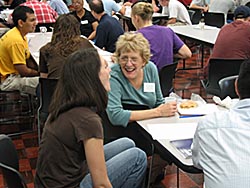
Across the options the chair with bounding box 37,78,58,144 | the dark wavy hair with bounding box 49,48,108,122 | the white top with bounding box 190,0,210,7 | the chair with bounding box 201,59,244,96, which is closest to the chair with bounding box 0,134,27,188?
the dark wavy hair with bounding box 49,48,108,122

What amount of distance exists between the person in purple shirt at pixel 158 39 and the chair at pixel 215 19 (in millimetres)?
2644

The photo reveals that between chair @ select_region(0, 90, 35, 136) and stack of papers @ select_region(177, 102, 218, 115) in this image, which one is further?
chair @ select_region(0, 90, 35, 136)

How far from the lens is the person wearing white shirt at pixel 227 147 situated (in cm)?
137

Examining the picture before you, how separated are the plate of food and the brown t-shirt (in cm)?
77

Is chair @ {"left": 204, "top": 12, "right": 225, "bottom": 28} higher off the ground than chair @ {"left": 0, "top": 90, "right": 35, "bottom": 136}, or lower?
higher

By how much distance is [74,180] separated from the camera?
192 centimetres

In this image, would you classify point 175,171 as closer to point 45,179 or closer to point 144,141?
point 144,141

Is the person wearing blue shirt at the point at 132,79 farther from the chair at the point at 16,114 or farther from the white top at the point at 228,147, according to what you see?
the chair at the point at 16,114

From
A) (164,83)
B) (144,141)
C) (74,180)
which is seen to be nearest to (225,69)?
(164,83)

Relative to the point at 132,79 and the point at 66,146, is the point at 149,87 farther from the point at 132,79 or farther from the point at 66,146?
the point at 66,146

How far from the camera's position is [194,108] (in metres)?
2.49

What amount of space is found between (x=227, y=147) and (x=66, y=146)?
0.75 metres

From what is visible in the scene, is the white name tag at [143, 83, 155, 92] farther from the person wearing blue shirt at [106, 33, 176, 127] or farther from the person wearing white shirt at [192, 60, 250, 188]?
the person wearing white shirt at [192, 60, 250, 188]

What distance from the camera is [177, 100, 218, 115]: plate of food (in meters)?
2.43
